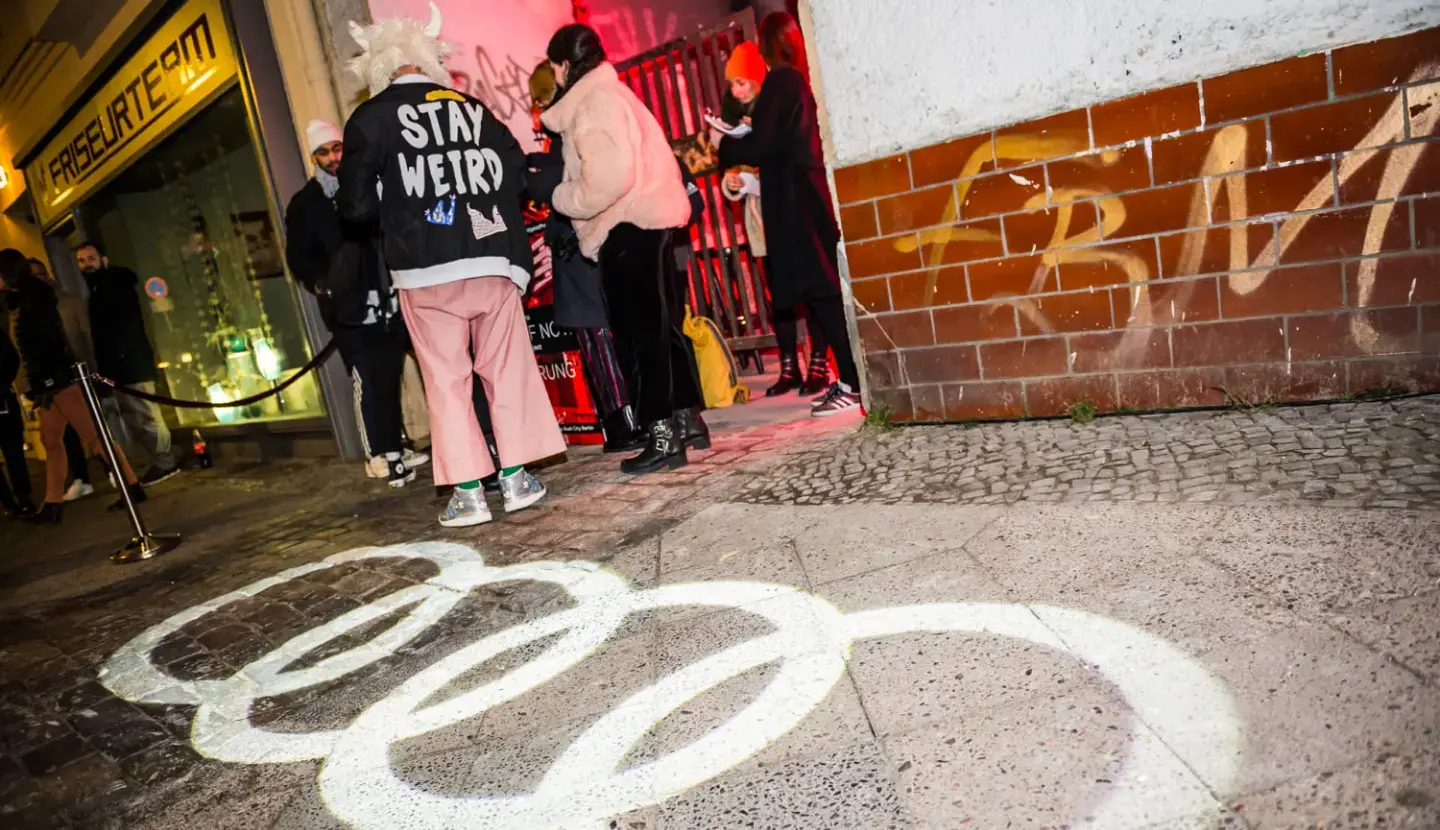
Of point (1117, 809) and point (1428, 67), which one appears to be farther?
point (1428, 67)

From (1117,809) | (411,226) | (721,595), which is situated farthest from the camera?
(411,226)

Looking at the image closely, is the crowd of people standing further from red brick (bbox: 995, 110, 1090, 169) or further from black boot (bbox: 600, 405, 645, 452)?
red brick (bbox: 995, 110, 1090, 169)

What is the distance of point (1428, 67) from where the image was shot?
2775 mm

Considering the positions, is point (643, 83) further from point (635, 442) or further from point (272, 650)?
point (272, 650)

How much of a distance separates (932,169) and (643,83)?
3196mm

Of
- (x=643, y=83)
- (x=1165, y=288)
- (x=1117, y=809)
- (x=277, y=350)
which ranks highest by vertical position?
(x=643, y=83)

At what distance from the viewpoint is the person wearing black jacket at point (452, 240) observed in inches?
137

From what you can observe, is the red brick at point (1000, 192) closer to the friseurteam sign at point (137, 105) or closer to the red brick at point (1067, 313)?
the red brick at point (1067, 313)

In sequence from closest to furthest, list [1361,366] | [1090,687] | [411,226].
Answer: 1. [1090,687]
2. [1361,366]
3. [411,226]

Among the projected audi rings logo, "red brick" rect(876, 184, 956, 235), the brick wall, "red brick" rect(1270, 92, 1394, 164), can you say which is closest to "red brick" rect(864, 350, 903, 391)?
the brick wall

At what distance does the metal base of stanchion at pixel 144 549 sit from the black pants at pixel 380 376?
1210 millimetres

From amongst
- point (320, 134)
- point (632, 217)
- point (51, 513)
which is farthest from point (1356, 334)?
point (51, 513)

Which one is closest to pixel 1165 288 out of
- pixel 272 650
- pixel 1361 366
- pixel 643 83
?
pixel 1361 366

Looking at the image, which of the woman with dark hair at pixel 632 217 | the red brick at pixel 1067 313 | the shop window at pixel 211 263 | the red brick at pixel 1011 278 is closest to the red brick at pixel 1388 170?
the red brick at pixel 1067 313
